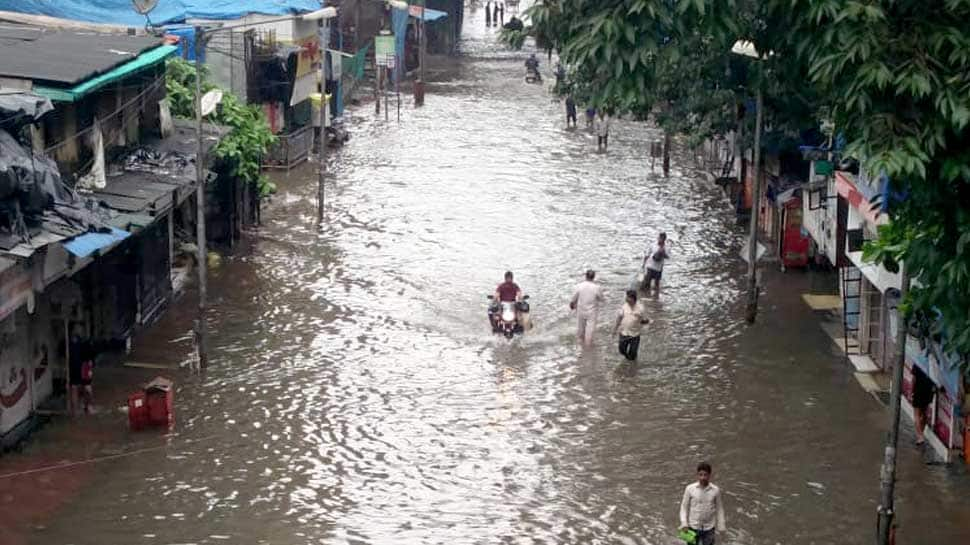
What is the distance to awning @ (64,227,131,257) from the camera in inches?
724

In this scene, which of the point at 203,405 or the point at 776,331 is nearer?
the point at 203,405

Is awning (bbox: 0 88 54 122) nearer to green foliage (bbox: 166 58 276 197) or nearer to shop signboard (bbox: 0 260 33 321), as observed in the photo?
shop signboard (bbox: 0 260 33 321)

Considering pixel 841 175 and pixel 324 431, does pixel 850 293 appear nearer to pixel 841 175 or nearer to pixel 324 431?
pixel 841 175

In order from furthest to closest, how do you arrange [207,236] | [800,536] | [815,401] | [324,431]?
[207,236] → [815,401] → [324,431] → [800,536]

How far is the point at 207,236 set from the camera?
30.7 m

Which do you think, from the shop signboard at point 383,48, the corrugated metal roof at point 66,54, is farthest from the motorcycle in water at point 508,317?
the shop signboard at point 383,48

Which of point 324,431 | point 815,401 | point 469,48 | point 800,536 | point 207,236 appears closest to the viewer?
point 800,536

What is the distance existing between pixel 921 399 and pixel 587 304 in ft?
20.7

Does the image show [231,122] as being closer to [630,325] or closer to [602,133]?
[630,325]

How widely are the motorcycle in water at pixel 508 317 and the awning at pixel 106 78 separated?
667cm

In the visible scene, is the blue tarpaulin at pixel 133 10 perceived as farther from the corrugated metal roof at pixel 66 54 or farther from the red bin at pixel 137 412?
the red bin at pixel 137 412

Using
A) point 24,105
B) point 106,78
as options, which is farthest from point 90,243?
point 106,78

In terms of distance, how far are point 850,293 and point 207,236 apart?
42.3 ft

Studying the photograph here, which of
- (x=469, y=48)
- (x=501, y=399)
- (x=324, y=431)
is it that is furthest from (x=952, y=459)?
(x=469, y=48)
